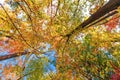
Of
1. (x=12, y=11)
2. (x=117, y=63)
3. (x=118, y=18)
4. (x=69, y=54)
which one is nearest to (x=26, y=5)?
(x=12, y=11)

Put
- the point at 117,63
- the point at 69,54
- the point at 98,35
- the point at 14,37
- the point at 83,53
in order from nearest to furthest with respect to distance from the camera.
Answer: the point at 117,63, the point at 83,53, the point at 69,54, the point at 98,35, the point at 14,37

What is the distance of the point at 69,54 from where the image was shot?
6.03 metres

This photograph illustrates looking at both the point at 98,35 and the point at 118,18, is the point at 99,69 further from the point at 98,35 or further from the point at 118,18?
the point at 118,18

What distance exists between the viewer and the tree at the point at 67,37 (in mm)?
5520

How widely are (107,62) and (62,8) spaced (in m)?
2.23

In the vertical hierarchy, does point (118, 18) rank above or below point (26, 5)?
below

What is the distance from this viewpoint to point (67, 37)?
6215 millimetres

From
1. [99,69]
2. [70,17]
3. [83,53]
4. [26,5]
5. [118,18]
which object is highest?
[26,5]

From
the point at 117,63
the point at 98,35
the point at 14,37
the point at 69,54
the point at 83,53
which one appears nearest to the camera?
the point at 117,63

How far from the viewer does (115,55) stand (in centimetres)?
A: 538

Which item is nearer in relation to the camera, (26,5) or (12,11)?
(26,5)

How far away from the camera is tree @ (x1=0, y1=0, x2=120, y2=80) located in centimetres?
552

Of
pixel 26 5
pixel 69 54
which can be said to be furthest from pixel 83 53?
pixel 26 5

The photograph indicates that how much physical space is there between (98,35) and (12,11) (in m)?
2.45
